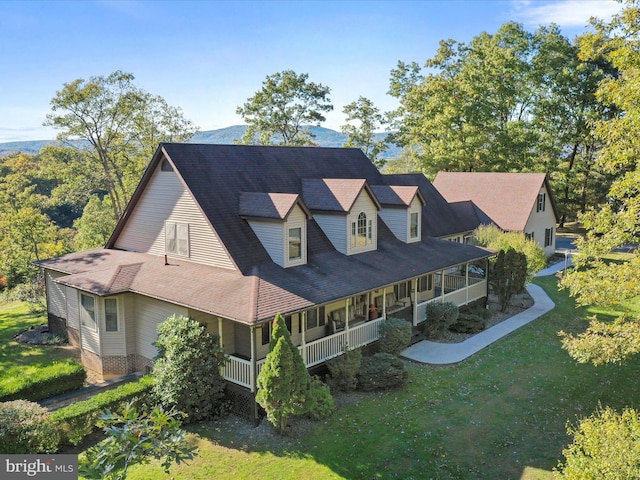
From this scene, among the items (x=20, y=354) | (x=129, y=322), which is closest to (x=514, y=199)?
(x=129, y=322)

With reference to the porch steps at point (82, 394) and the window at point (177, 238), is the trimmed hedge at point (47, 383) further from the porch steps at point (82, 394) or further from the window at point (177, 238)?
the window at point (177, 238)

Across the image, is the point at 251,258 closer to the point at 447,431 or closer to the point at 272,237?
the point at 272,237

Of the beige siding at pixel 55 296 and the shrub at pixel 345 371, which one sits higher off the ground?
the beige siding at pixel 55 296

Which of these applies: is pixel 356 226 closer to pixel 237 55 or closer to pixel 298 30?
pixel 298 30

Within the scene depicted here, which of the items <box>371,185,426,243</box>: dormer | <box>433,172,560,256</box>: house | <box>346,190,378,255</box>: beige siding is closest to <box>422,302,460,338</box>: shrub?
<box>346,190,378,255</box>: beige siding

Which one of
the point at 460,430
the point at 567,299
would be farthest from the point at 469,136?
the point at 460,430

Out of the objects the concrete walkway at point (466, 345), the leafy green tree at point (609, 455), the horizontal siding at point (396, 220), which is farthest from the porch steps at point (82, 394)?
the leafy green tree at point (609, 455)
